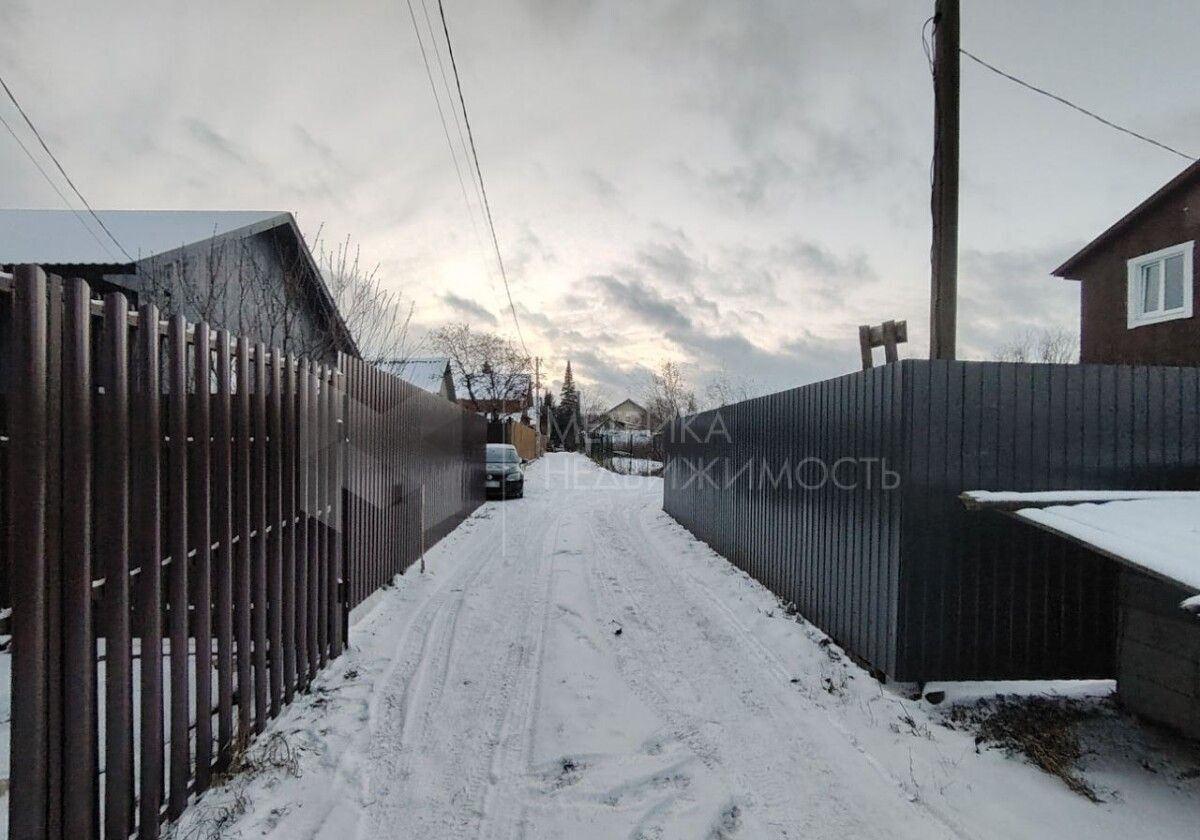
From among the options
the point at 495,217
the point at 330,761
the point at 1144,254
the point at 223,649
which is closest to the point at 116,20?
the point at 495,217

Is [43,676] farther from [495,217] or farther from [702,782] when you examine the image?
[495,217]

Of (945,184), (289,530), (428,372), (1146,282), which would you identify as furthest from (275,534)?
(428,372)

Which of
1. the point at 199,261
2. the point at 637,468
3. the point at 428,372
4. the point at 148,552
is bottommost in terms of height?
the point at 637,468

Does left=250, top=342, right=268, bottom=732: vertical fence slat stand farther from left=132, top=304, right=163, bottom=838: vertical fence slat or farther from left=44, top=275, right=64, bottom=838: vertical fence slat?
left=44, top=275, right=64, bottom=838: vertical fence slat

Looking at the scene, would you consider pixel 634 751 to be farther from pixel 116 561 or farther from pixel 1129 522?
pixel 1129 522

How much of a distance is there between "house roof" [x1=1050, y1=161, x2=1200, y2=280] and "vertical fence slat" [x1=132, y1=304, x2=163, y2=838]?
15.2 metres

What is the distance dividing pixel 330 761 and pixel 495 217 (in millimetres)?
8294

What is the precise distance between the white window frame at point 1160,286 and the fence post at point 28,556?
1515 cm

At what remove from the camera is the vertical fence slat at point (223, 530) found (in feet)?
8.77

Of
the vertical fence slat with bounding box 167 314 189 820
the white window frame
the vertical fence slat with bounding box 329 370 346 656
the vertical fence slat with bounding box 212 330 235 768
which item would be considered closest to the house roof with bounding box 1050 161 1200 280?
the white window frame

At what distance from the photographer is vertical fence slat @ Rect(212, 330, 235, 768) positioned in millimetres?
2672

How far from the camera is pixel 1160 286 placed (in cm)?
1115

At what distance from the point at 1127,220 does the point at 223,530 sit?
16.1 m

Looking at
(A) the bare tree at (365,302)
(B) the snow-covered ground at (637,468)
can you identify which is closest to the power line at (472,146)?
(A) the bare tree at (365,302)
